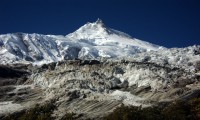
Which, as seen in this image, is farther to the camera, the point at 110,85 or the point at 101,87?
the point at 110,85

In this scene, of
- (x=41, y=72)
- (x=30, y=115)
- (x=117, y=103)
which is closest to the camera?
(x=30, y=115)

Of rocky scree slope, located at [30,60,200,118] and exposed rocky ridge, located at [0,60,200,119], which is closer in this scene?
rocky scree slope, located at [30,60,200,118]

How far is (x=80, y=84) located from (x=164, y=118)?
167 feet

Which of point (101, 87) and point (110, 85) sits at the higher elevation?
point (110, 85)

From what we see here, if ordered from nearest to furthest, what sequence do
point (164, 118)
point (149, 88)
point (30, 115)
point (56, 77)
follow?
1. point (164, 118)
2. point (30, 115)
3. point (149, 88)
4. point (56, 77)

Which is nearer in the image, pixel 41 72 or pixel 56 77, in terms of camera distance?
pixel 56 77

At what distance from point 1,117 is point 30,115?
34.6ft

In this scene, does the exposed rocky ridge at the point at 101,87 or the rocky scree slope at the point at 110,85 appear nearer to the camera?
the rocky scree slope at the point at 110,85

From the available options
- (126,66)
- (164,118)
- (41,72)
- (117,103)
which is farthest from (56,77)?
(164,118)

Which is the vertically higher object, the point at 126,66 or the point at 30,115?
the point at 126,66

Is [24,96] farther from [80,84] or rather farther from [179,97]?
[179,97]

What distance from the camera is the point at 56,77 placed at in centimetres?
16175

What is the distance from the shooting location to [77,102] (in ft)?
438

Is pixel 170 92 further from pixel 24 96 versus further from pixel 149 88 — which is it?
pixel 24 96
